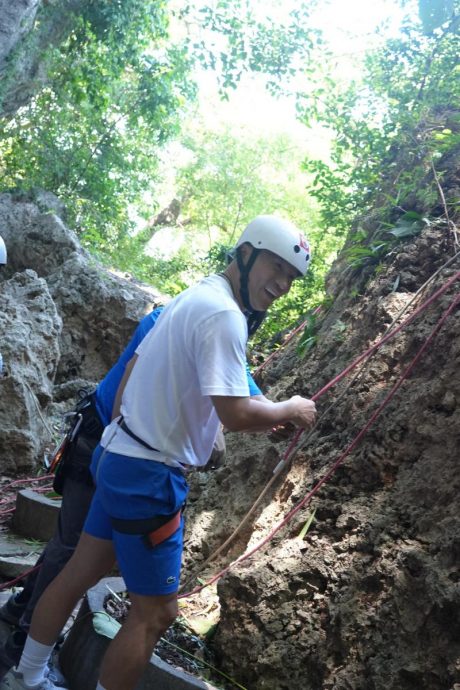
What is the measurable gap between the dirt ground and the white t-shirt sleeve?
1094 mm

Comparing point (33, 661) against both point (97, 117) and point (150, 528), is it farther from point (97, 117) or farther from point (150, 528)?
point (97, 117)

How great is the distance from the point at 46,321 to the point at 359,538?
4563mm

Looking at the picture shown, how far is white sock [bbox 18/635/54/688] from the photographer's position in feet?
7.99

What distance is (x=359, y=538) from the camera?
2766 mm

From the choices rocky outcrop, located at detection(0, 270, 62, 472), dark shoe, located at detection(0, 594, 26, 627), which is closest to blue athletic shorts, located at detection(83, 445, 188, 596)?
dark shoe, located at detection(0, 594, 26, 627)

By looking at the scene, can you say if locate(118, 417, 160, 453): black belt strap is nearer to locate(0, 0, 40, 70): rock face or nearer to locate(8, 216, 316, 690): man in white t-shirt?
locate(8, 216, 316, 690): man in white t-shirt

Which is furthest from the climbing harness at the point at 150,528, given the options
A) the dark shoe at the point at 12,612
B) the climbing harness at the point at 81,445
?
the dark shoe at the point at 12,612

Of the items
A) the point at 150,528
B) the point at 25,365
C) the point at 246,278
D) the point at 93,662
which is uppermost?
the point at 246,278

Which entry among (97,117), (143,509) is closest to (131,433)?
(143,509)

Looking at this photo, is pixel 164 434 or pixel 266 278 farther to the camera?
pixel 266 278

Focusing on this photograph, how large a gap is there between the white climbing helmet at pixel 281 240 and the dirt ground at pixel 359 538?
3.59 ft

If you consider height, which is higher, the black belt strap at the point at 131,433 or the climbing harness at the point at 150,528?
the black belt strap at the point at 131,433

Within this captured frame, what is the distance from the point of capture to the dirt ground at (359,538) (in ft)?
7.81

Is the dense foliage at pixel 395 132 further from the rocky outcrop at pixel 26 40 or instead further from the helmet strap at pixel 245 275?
the rocky outcrop at pixel 26 40
